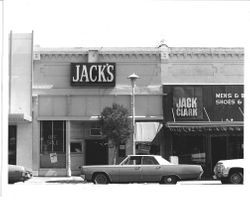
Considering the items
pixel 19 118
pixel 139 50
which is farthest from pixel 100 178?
pixel 139 50

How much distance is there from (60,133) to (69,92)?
231 cm

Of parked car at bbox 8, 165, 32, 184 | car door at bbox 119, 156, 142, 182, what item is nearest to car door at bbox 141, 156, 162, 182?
car door at bbox 119, 156, 142, 182

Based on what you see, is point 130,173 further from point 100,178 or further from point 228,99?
point 228,99

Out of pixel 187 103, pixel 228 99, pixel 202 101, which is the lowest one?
pixel 187 103

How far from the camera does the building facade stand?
28.8 m

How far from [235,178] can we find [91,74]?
11566mm

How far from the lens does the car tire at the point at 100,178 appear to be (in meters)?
20.7

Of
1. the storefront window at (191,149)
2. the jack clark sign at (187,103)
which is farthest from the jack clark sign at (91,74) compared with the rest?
the storefront window at (191,149)

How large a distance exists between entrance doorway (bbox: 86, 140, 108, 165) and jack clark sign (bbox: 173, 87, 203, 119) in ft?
14.7

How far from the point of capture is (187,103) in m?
28.9

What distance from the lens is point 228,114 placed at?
94.5 ft

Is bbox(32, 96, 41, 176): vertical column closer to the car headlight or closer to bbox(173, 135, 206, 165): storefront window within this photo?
bbox(173, 135, 206, 165): storefront window

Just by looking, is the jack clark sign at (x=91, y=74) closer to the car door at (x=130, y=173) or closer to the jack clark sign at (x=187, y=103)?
the jack clark sign at (x=187, y=103)
